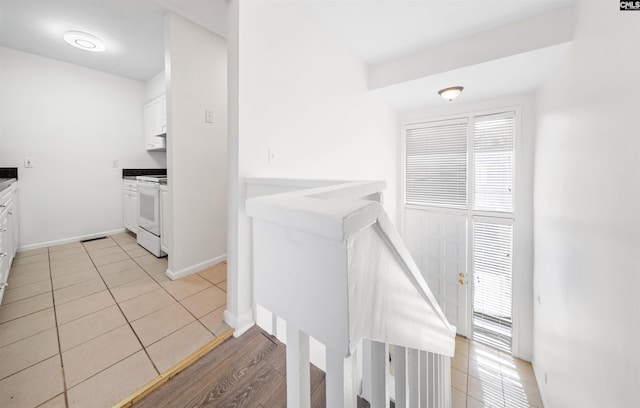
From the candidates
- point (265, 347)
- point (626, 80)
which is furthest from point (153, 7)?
point (626, 80)

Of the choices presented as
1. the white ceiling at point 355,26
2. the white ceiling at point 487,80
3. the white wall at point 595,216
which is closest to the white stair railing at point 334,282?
the white wall at point 595,216

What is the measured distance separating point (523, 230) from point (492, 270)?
2.30 feet

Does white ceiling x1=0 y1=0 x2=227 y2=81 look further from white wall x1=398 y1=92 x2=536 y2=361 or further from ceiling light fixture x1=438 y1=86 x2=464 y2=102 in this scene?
white wall x1=398 y1=92 x2=536 y2=361

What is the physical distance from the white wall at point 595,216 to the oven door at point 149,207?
11.5 feet

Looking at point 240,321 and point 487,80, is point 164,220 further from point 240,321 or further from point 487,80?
point 487,80

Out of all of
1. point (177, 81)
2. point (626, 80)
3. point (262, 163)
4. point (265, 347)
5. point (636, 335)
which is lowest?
point (265, 347)

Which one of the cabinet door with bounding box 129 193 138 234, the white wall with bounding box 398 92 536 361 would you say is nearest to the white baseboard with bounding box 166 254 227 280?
the cabinet door with bounding box 129 193 138 234

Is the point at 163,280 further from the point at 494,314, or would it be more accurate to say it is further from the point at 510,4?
the point at 494,314

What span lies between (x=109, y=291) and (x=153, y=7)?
248cm

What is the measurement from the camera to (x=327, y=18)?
2.16m

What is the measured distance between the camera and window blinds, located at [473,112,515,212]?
3299 mm

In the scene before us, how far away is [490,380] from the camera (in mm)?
2943

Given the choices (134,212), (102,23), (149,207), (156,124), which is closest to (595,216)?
(149,207)

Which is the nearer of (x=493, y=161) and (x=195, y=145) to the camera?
(x=195, y=145)
